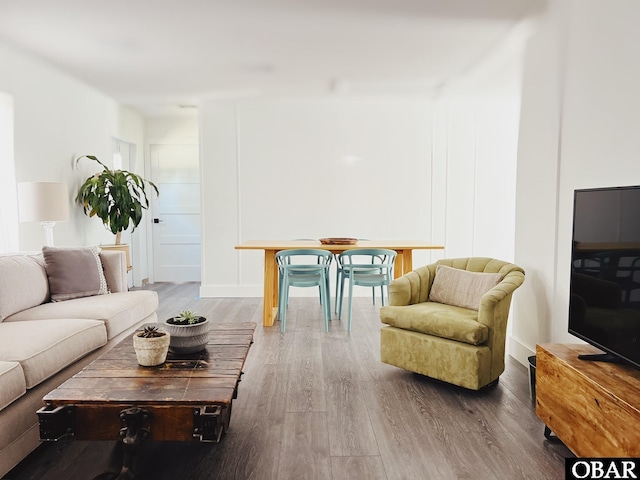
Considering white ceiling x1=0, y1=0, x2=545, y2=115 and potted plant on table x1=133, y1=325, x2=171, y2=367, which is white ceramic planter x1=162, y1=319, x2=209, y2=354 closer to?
potted plant on table x1=133, y1=325, x2=171, y2=367

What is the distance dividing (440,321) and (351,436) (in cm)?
97

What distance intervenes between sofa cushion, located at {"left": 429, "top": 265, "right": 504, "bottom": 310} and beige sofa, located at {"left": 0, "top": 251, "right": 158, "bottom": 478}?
7.42 feet

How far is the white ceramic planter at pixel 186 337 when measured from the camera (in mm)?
2155

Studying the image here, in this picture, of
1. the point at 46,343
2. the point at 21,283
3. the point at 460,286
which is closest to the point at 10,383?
the point at 46,343

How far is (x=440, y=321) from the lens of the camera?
287 cm

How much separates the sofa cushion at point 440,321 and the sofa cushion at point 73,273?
2200mm

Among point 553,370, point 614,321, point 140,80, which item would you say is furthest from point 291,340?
point 140,80

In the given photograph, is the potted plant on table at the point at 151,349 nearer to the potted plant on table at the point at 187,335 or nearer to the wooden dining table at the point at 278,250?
the potted plant on table at the point at 187,335

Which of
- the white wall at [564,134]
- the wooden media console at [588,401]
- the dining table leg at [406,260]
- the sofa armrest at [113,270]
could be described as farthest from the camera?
the dining table leg at [406,260]

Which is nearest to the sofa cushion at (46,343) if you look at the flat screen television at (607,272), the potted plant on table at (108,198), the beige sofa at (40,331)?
the beige sofa at (40,331)

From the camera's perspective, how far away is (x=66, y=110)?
4879 millimetres

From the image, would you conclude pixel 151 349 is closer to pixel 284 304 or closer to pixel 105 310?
pixel 105 310

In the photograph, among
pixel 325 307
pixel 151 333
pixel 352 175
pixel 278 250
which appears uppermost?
pixel 352 175

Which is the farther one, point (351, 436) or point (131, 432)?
point (351, 436)
